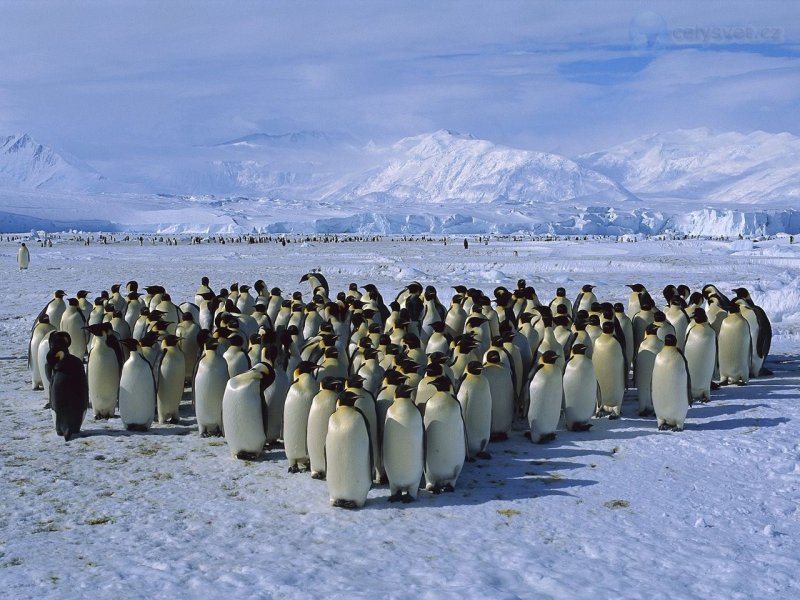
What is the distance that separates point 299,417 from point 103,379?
7.31 ft

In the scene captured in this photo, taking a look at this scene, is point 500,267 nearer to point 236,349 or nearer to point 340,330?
point 340,330

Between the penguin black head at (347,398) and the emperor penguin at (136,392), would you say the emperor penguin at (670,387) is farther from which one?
the emperor penguin at (136,392)

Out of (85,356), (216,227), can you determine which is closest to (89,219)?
(216,227)

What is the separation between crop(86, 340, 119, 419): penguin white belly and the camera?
6719 mm

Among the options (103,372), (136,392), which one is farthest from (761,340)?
(103,372)

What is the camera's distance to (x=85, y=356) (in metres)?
9.09

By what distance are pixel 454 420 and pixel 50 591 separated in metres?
2.46

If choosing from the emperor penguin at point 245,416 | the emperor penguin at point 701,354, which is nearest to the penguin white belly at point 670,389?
the emperor penguin at point 701,354

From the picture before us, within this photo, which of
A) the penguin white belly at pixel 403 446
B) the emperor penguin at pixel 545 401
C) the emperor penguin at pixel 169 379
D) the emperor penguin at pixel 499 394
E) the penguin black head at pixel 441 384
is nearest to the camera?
the penguin white belly at pixel 403 446

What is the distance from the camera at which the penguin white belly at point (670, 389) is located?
6.25 metres

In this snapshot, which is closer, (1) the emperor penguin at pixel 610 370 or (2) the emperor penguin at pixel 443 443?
(2) the emperor penguin at pixel 443 443

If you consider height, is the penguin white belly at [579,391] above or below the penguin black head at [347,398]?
below

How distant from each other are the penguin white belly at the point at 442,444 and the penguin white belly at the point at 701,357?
10.0 feet

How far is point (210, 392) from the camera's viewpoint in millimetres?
6250
